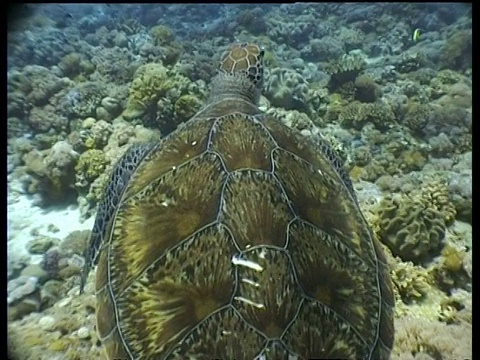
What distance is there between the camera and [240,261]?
1043mm

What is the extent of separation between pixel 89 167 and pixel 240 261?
5.33 ft

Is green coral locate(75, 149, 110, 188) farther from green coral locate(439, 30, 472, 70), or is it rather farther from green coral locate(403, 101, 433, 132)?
green coral locate(439, 30, 472, 70)

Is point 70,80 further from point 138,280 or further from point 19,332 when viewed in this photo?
point 138,280

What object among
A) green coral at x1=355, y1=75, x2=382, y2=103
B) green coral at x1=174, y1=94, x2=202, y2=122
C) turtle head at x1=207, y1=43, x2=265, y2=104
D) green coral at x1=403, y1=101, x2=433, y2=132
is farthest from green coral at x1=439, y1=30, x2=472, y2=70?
green coral at x1=174, y1=94, x2=202, y2=122

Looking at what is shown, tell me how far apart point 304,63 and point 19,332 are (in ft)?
11.1

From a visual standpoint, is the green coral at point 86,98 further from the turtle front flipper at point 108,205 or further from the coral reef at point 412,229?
the coral reef at point 412,229

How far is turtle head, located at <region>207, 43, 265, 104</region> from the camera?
2.22 metres

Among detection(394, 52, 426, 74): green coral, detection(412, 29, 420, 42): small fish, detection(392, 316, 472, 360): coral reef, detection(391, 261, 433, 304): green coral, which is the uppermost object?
detection(412, 29, 420, 42): small fish

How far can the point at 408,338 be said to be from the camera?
4.84ft

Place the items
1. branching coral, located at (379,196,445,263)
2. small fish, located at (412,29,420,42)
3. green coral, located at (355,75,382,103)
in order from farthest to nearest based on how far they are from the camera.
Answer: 1. small fish, located at (412,29,420,42)
2. green coral, located at (355,75,382,103)
3. branching coral, located at (379,196,445,263)

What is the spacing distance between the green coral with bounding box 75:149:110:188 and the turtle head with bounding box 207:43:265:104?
0.83 meters

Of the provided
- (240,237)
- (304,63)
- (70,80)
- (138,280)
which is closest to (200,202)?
(240,237)

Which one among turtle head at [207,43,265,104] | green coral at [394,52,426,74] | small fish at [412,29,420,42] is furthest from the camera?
small fish at [412,29,420,42]

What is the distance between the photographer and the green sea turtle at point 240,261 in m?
0.97
